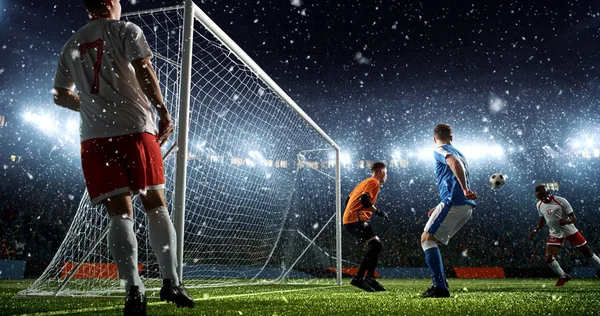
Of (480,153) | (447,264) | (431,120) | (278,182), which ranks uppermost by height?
(431,120)

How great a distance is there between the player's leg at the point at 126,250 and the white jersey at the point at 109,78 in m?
0.37

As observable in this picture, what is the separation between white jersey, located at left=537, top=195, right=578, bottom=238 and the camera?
29.5 ft

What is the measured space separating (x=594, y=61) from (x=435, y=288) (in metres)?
25.8

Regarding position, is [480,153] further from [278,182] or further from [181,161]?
[181,161]

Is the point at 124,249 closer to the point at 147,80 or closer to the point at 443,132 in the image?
the point at 147,80

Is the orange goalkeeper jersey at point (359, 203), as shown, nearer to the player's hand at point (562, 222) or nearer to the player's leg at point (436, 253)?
the player's leg at point (436, 253)

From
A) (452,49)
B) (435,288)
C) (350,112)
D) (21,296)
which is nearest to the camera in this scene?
(21,296)

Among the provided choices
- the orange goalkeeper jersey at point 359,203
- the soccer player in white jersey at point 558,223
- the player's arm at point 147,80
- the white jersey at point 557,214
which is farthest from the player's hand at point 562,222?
the player's arm at point 147,80

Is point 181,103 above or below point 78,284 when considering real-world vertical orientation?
above

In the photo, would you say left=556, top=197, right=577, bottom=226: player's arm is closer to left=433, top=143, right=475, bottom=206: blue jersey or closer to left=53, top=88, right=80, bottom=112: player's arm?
left=433, top=143, right=475, bottom=206: blue jersey

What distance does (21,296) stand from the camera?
4.05m

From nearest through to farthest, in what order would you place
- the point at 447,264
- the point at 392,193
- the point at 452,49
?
1. the point at 447,264
2. the point at 452,49
3. the point at 392,193

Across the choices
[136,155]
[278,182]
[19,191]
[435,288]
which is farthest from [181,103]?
[19,191]

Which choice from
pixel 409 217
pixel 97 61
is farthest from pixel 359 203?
pixel 409 217
